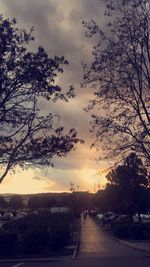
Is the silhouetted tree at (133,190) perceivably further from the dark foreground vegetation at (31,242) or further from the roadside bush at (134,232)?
the dark foreground vegetation at (31,242)

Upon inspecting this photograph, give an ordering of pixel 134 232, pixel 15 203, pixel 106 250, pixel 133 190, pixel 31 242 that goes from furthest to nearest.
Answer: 1. pixel 15 203
2. pixel 133 190
3. pixel 134 232
4. pixel 106 250
5. pixel 31 242

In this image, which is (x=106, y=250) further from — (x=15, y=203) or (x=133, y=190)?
(x=15, y=203)

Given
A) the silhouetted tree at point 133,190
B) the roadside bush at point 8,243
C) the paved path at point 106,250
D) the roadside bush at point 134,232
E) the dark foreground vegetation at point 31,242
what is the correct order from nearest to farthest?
the paved path at point 106,250 < the dark foreground vegetation at point 31,242 < the roadside bush at point 8,243 < the roadside bush at point 134,232 < the silhouetted tree at point 133,190

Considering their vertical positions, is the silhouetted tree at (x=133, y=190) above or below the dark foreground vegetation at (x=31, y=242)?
above

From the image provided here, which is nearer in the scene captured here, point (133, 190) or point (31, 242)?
point (31, 242)

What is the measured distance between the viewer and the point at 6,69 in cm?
2634

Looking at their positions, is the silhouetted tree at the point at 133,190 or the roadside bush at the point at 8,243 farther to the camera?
the silhouetted tree at the point at 133,190

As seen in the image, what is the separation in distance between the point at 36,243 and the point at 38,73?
382 inches

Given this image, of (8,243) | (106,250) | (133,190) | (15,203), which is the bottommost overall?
(106,250)

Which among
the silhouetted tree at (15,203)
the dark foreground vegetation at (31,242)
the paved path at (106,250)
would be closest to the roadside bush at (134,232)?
the paved path at (106,250)

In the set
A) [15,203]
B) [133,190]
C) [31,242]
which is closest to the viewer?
[31,242]

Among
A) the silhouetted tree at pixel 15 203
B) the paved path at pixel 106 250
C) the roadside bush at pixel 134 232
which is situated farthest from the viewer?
the silhouetted tree at pixel 15 203

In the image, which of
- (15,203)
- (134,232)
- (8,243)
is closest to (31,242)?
(8,243)

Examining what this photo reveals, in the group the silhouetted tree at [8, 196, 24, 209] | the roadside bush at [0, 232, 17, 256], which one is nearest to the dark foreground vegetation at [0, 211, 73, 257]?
the roadside bush at [0, 232, 17, 256]
